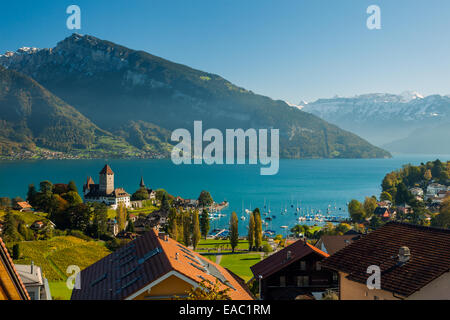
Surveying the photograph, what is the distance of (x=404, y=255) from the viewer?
1172cm

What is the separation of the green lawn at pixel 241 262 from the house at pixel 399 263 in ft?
85.9

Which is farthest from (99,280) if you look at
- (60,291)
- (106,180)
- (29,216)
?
(106,180)

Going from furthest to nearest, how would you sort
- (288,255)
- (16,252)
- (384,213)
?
(384,213) < (16,252) < (288,255)

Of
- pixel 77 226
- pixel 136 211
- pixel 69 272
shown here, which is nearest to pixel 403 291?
pixel 69 272

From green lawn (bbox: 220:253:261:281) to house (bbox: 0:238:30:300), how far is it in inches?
1368

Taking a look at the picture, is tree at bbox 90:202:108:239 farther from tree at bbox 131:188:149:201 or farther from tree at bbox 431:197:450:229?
tree at bbox 431:197:450:229

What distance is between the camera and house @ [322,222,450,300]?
10648 mm

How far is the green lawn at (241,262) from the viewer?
1638 inches

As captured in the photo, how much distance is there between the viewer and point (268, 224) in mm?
89938

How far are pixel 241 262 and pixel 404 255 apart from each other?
3776 centimetres

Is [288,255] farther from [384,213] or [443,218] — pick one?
[384,213]
